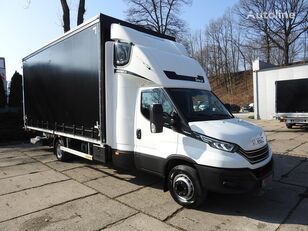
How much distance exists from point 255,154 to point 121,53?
11.4 ft

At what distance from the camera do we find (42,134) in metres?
11.6

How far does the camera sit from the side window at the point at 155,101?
6.21 m

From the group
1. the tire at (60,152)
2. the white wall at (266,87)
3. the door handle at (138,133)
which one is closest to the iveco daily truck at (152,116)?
the door handle at (138,133)

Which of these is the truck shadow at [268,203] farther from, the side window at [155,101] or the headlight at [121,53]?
the headlight at [121,53]

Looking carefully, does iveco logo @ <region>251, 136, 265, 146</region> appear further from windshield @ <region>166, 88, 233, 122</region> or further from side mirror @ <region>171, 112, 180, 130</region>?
side mirror @ <region>171, 112, 180, 130</region>

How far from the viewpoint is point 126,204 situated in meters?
6.21

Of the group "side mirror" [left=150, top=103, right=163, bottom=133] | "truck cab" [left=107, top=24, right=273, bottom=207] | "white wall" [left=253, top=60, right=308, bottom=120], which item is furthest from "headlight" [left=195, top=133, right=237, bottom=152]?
"white wall" [left=253, top=60, right=308, bottom=120]

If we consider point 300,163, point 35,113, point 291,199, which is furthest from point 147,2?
point 291,199

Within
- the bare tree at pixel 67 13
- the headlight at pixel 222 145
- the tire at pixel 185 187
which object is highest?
the bare tree at pixel 67 13

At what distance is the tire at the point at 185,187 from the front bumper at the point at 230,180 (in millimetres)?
201

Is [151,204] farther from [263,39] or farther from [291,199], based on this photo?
[263,39]

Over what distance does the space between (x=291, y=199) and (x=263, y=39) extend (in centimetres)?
4894

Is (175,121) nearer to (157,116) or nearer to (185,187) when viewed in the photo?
(157,116)

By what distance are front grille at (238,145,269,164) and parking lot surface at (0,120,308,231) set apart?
606mm
